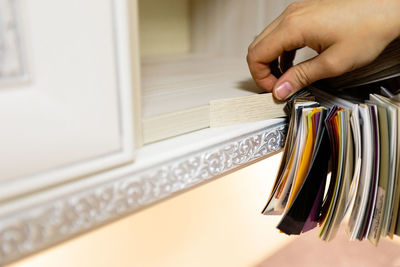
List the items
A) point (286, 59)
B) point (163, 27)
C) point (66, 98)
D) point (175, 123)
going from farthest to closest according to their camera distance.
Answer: point (163, 27) → point (286, 59) → point (175, 123) → point (66, 98)

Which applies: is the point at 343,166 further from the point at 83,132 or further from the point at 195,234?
the point at 195,234

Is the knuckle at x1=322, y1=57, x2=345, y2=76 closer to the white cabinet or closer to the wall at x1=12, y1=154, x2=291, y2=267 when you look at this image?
the white cabinet

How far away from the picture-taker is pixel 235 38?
0.72 meters

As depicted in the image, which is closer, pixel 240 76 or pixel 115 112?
pixel 115 112

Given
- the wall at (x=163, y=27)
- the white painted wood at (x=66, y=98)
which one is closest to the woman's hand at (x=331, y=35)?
the white painted wood at (x=66, y=98)

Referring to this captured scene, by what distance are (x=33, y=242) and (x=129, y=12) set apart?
19 centimetres

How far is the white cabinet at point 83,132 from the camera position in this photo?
22cm

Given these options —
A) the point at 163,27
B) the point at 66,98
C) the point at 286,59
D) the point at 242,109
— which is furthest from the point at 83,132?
the point at 163,27

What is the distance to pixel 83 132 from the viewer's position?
0.25 metres

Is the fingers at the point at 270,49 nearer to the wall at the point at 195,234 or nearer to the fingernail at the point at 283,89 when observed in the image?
the fingernail at the point at 283,89

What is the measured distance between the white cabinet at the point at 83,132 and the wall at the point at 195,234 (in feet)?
0.97

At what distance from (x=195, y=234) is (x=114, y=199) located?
0.58m

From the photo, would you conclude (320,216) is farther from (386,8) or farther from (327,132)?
(386,8)

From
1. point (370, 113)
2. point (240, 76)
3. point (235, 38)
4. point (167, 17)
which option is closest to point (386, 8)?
point (370, 113)
